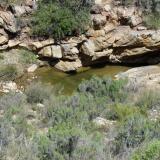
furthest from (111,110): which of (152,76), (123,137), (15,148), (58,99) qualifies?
(152,76)

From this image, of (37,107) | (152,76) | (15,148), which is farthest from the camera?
(152,76)

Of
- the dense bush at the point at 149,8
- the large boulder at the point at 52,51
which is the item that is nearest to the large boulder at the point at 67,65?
the large boulder at the point at 52,51

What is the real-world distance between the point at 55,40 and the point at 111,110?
8.00 m

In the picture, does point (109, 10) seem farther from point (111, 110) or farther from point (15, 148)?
point (15, 148)

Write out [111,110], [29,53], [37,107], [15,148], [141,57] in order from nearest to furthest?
[15,148]
[111,110]
[37,107]
[29,53]
[141,57]

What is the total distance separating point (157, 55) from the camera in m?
18.3

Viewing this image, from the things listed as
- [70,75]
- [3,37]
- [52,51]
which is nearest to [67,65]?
[70,75]

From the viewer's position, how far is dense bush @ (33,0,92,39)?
17.3m

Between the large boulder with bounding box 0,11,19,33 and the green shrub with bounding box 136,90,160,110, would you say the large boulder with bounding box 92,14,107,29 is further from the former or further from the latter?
the green shrub with bounding box 136,90,160,110

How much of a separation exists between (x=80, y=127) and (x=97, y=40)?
9584 millimetres

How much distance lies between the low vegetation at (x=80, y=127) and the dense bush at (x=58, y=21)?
5.33 m

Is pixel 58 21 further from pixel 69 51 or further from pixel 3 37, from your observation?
pixel 3 37

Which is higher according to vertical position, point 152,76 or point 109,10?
point 109,10

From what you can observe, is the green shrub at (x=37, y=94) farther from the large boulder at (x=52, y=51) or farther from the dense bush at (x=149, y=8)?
the dense bush at (x=149, y=8)
